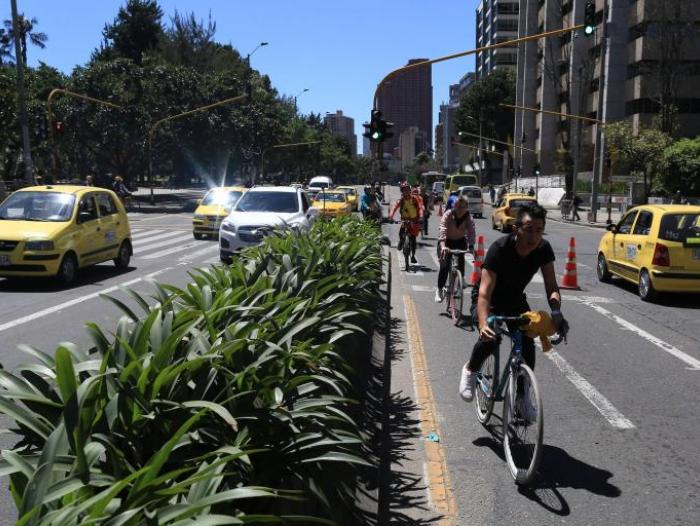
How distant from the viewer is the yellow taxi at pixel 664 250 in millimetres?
11320

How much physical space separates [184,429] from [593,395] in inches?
193

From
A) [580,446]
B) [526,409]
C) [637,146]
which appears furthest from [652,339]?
[637,146]

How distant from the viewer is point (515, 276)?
5.04 m

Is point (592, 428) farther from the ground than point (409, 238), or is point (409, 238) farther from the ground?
point (409, 238)

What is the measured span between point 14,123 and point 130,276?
34340 millimetres

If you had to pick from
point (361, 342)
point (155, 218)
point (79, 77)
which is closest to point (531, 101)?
point (79, 77)

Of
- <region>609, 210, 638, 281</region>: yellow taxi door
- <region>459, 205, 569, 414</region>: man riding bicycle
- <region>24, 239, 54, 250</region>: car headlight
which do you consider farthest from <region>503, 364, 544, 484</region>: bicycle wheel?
<region>24, 239, 54, 250</region>: car headlight

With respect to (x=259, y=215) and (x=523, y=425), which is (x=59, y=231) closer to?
(x=259, y=215)

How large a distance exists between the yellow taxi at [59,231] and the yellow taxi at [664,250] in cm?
1002

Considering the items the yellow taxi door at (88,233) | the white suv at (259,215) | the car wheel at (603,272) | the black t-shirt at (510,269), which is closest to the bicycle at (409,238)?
the white suv at (259,215)

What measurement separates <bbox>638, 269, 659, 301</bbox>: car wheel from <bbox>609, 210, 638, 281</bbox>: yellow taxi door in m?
0.37

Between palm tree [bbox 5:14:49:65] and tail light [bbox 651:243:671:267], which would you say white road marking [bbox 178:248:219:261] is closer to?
tail light [bbox 651:243:671:267]

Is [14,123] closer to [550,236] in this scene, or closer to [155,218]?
[155,218]

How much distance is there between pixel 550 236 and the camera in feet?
93.2
